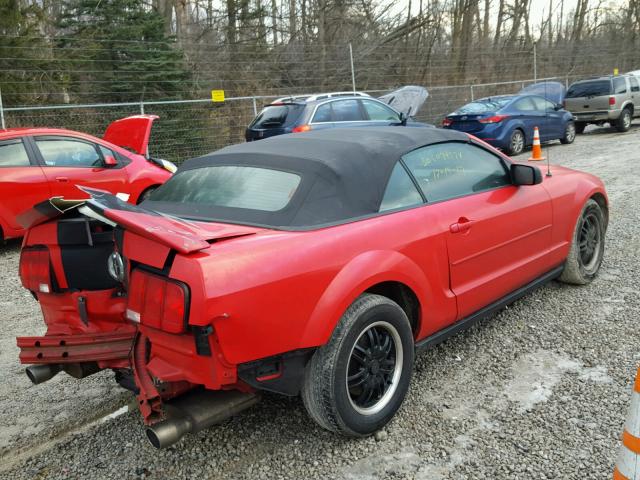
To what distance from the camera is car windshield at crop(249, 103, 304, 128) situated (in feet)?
35.0

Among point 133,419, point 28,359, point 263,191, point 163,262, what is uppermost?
point 263,191

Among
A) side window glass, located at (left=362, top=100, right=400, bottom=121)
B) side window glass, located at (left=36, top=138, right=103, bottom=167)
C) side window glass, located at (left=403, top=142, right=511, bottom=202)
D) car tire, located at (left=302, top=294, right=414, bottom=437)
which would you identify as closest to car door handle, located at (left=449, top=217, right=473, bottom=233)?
side window glass, located at (left=403, top=142, right=511, bottom=202)

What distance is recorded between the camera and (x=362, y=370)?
2.82 m

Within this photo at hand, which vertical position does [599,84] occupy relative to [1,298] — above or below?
above

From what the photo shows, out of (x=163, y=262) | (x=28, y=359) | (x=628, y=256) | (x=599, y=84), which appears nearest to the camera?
(x=163, y=262)

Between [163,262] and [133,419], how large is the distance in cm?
129

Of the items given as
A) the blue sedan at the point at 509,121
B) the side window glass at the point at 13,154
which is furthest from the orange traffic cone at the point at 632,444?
the blue sedan at the point at 509,121

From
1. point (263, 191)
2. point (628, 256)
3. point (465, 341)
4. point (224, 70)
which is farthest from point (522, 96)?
point (263, 191)

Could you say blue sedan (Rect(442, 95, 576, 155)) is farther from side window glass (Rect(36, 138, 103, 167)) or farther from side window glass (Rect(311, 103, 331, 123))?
side window glass (Rect(36, 138, 103, 167))

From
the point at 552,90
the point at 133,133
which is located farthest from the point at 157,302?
the point at 552,90

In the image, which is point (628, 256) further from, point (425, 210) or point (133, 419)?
point (133, 419)

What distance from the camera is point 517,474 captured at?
8.41 ft

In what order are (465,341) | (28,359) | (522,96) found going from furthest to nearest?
(522,96), (465,341), (28,359)

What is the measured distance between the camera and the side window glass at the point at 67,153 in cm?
731
